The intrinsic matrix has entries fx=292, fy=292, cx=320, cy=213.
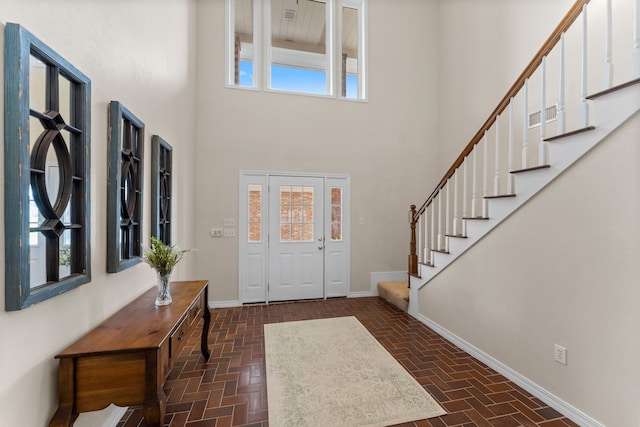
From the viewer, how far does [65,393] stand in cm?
139

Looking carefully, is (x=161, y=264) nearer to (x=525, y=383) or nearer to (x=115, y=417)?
(x=115, y=417)

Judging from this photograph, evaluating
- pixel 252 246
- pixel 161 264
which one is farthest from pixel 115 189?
pixel 252 246

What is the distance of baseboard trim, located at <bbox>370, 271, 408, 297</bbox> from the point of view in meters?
5.14

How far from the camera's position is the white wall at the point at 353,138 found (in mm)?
4582

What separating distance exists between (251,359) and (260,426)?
3.12ft

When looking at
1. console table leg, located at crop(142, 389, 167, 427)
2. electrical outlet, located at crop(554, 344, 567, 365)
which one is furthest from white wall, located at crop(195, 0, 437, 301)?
console table leg, located at crop(142, 389, 167, 427)

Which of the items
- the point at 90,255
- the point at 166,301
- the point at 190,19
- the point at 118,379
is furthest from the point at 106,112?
the point at 190,19

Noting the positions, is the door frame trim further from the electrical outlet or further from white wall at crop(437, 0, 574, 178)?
the electrical outlet

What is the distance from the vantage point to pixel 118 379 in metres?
1.43

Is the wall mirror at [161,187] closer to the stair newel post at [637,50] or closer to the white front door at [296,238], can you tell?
the white front door at [296,238]

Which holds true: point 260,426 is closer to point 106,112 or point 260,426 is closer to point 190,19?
point 106,112

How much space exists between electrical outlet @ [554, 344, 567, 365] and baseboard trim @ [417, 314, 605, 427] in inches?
11.2

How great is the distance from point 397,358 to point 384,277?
7.62 ft

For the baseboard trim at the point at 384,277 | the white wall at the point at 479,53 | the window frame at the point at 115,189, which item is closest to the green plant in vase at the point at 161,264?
the window frame at the point at 115,189
